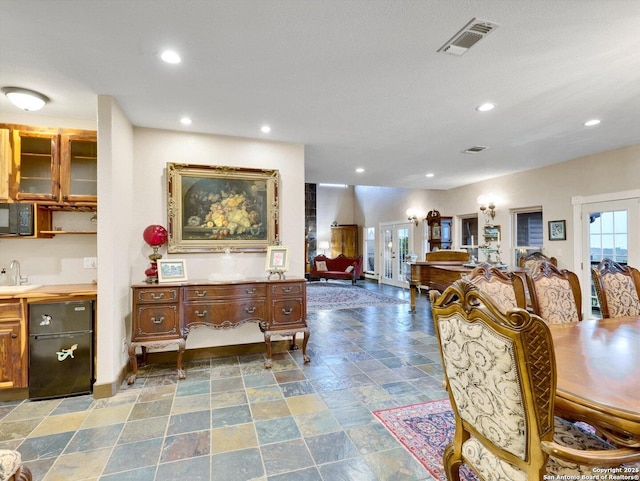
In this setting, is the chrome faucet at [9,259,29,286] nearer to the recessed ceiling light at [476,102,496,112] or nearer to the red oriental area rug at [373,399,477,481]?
the red oriental area rug at [373,399,477,481]

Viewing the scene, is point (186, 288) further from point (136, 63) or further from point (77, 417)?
point (136, 63)

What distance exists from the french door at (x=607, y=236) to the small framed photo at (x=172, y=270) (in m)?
5.69

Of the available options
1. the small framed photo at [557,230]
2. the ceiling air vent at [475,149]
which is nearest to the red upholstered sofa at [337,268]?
the small framed photo at [557,230]

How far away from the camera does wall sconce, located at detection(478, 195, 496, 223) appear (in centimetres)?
632

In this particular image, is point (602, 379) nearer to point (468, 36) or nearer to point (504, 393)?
point (504, 393)

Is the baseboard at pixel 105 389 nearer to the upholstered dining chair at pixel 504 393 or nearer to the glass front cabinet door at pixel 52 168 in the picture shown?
the glass front cabinet door at pixel 52 168

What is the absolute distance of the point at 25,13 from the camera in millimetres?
1775

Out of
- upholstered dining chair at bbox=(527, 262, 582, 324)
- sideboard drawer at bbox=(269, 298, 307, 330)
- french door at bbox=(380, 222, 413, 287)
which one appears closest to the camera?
upholstered dining chair at bbox=(527, 262, 582, 324)

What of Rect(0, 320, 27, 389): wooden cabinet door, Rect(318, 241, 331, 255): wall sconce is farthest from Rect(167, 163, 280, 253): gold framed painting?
Rect(318, 241, 331, 255): wall sconce

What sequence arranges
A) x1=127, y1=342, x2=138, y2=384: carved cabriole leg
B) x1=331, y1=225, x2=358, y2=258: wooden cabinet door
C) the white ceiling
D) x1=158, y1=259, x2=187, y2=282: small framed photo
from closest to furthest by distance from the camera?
1. the white ceiling
2. x1=127, y1=342, x2=138, y2=384: carved cabriole leg
3. x1=158, y1=259, x2=187, y2=282: small framed photo
4. x1=331, y1=225, x2=358, y2=258: wooden cabinet door

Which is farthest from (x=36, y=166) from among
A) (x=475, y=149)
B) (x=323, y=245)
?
(x=323, y=245)

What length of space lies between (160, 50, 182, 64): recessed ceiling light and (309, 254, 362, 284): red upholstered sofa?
8.45 m

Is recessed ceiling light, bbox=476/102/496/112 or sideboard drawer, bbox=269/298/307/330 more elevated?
recessed ceiling light, bbox=476/102/496/112

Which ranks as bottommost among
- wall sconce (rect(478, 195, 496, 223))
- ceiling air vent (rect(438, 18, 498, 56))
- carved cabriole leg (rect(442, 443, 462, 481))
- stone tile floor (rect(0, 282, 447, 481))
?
stone tile floor (rect(0, 282, 447, 481))
